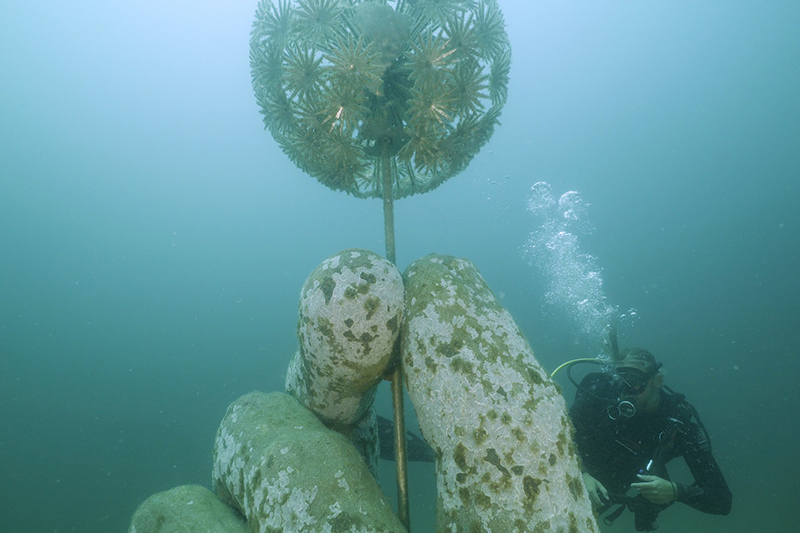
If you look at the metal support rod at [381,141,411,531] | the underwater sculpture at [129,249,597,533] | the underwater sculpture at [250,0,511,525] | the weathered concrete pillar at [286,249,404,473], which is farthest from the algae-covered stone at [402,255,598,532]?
the underwater sculpture at [250,0,511,525]

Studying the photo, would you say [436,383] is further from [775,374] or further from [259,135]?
[775,374]

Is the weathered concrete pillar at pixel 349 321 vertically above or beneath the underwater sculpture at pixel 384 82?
beneath

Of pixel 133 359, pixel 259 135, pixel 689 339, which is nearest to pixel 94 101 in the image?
pixel 259 135

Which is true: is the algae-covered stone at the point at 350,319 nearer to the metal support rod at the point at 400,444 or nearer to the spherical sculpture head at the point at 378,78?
the metal support rod at the point at 400,444

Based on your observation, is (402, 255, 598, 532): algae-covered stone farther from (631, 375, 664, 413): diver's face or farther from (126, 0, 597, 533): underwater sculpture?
(631, 375, 664, 413): diver's face

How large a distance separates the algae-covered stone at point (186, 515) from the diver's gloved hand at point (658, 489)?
3838 millimetres

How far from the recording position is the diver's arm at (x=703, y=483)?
3957 mm

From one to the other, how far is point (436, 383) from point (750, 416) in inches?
1926

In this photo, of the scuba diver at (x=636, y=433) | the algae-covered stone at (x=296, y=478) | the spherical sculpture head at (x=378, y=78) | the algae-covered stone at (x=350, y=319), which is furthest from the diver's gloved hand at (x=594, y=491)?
the spherical sculpture head at (x=378, y=78)

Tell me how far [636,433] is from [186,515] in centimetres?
489

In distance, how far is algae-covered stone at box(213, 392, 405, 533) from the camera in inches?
79.4

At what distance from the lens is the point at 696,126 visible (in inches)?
1711

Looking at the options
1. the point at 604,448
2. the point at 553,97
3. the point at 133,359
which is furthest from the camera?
the point at 133,359

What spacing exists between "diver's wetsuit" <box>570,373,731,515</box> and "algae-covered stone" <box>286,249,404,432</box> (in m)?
3.50
